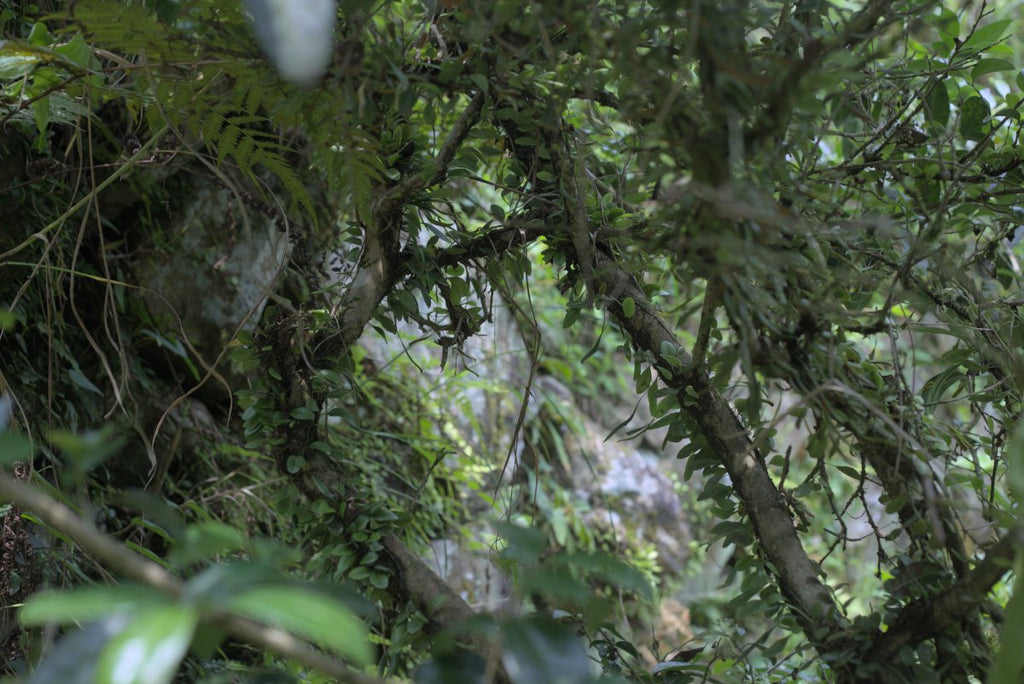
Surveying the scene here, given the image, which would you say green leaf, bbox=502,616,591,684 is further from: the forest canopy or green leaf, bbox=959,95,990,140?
green leaf, bbox=959,95,990,140

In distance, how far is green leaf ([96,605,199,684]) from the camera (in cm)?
33

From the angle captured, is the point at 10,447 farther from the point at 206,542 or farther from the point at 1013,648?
the point at 1013,648

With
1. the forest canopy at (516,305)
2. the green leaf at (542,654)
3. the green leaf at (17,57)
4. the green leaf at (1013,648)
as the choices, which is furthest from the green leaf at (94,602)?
the green leaf at (17,57)

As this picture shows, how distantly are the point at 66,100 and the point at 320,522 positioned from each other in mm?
648

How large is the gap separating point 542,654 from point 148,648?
20 cm

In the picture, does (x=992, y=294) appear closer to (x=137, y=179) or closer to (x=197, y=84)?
(x=197, y=84)

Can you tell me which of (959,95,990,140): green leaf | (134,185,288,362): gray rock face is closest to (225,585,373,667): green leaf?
(959,95,990,140): green leaf

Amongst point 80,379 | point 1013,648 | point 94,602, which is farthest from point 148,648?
point 80,379

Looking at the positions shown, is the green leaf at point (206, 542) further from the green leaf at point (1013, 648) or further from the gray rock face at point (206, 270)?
the gray rock face at point (206, 270)

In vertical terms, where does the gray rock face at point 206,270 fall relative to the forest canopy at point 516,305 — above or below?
above

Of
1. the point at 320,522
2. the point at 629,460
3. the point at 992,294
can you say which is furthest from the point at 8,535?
the point at 629,460

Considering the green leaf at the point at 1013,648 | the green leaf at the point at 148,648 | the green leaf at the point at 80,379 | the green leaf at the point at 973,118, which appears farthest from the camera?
the green leaf at the point at 80,379

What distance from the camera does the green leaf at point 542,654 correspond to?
0.41 meters

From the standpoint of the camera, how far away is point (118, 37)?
66 cm
